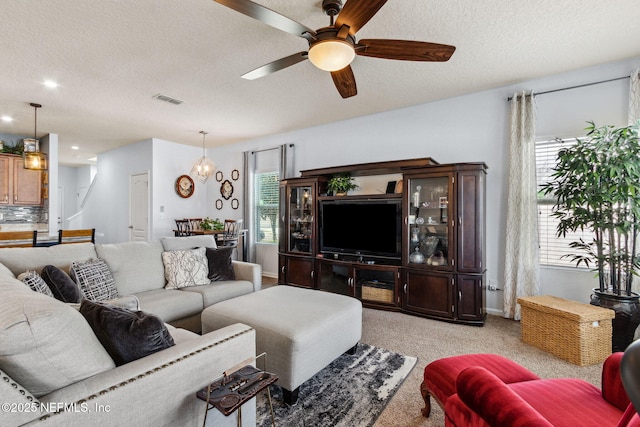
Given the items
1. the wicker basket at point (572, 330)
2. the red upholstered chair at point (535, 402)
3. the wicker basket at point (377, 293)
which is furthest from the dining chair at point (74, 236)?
the wicker basket at point (572, 330)

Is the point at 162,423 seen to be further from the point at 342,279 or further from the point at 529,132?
the point at 529,132

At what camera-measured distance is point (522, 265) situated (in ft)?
11.0

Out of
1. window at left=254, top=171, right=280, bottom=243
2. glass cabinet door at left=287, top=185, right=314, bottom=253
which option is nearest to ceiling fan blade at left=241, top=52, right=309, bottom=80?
glass cabinet door at left=287, top=185, right=314, bottom=253

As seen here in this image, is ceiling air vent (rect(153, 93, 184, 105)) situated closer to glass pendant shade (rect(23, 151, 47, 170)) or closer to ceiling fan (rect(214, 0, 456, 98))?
glass pendant shade (rect(23, 151, 47, 170))

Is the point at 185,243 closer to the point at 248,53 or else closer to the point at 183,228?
the point at 248,53

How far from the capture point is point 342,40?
6.27 feet

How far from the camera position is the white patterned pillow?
311cm

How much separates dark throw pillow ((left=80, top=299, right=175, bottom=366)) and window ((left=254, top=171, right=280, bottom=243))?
4.51 meters

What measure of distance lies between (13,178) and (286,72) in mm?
5715

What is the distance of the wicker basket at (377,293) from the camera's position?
385cm

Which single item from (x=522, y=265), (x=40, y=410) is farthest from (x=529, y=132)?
(x=40, y=410)

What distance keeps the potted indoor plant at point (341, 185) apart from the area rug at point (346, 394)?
2430 millimetres

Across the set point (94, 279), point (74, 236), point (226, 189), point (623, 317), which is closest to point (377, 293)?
point (623, 317)

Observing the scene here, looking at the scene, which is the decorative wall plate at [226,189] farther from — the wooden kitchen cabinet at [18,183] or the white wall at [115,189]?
the wooden kitchen cabinet at [18,183]
